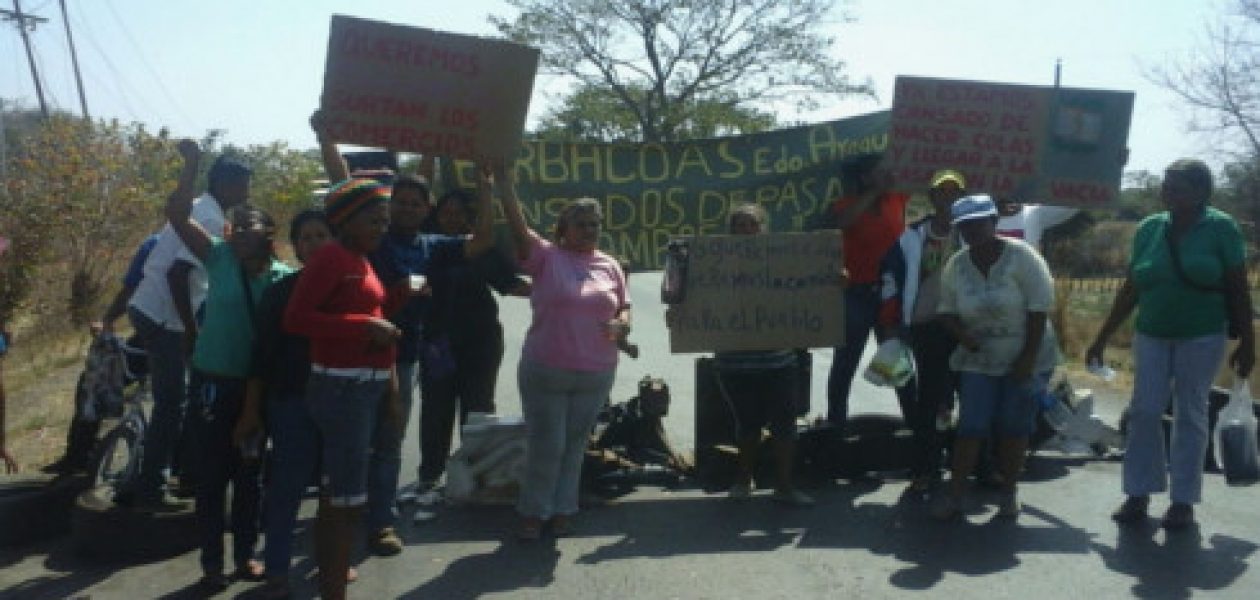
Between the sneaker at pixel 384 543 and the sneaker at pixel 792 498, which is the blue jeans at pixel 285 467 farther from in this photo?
the sneaker at pixel 792 498

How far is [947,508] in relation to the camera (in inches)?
227

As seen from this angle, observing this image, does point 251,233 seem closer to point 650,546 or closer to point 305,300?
point 305,300

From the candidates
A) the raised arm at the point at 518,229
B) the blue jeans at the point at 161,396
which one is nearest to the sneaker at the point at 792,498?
the raised arm at the point at 518,229

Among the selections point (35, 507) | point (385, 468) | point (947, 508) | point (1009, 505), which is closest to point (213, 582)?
point (385, 468)

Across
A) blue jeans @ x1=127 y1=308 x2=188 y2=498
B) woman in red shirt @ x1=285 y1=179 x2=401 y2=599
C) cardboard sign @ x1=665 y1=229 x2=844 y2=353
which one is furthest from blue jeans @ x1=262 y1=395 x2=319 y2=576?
cardboard sign @ x1=665 y1=229 x2=844 y2=353

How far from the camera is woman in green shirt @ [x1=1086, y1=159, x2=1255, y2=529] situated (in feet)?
18.2

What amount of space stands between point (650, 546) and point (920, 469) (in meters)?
1.86

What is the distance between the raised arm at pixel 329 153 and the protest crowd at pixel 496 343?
0.01 metres

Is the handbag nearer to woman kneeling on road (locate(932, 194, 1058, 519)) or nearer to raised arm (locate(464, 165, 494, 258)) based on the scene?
woman kneeling on road (locate(932, 194, 1058, 519))

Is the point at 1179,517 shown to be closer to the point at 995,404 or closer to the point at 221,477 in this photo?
the point at 995,404

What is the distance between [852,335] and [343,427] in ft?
11.2

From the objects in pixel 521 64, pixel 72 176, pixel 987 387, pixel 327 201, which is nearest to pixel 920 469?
pixel 987 387

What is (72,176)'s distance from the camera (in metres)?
17.1

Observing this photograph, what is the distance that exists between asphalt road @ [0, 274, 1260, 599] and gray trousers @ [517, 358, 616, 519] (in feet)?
0.74
